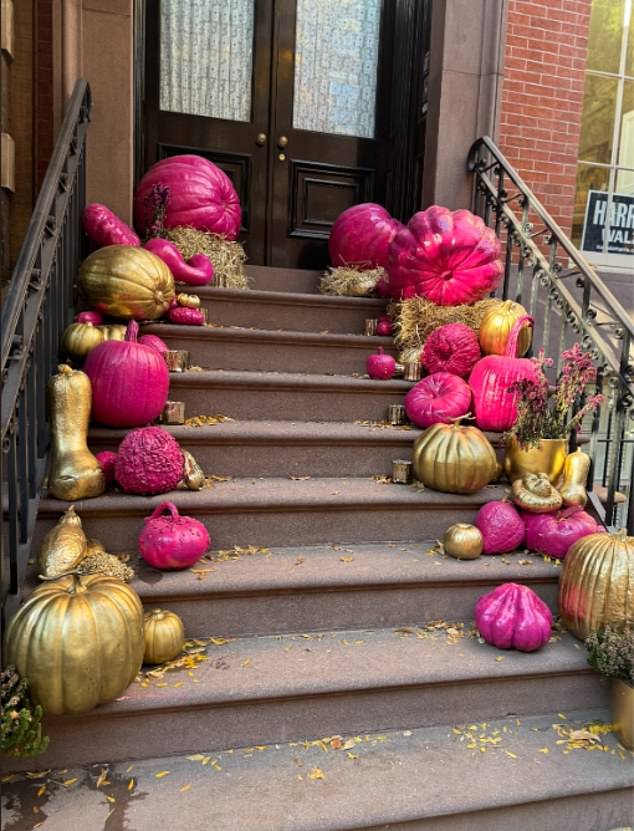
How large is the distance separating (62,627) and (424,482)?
1.51 m

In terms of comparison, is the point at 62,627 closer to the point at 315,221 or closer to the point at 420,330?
the point at 420,330

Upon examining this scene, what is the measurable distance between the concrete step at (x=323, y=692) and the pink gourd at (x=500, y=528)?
364mm

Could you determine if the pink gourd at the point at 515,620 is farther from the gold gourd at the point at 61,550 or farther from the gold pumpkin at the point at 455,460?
the gold gourd at the point at 61,550

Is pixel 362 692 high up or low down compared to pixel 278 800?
up

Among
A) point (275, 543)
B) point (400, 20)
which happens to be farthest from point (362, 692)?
point (400, 20)

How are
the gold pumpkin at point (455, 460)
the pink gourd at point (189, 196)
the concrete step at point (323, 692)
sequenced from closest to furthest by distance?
the concrete step at point (323, 692) < the gold pumpkin at point (455, 460) < the pink gourd at point (189, 196)

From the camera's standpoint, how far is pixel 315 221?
4.89m

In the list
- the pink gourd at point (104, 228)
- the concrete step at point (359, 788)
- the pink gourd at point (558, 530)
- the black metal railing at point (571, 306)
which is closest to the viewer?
the concrete step at point (359, 788)

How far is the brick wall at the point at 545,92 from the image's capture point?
14.5ft

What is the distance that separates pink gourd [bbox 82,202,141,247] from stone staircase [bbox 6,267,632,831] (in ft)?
3.01

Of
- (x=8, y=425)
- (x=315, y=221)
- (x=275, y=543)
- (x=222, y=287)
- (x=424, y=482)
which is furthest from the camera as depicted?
(x=315, y=221)

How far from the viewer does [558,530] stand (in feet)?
7.97

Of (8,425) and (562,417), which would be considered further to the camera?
(562,417)

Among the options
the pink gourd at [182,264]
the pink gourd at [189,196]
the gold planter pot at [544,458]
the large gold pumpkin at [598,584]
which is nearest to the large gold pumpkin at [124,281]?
the pink gourd at [182,264]
